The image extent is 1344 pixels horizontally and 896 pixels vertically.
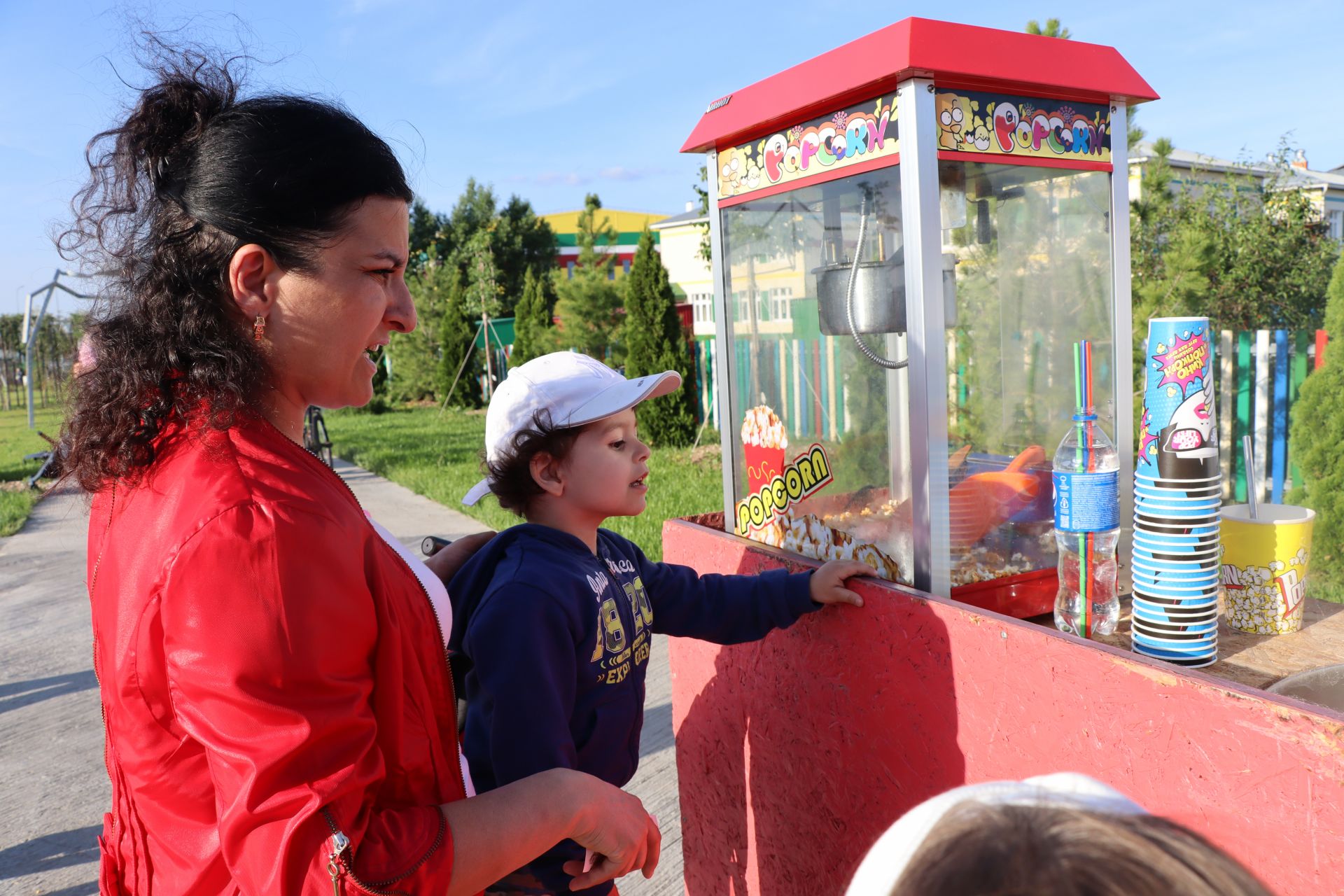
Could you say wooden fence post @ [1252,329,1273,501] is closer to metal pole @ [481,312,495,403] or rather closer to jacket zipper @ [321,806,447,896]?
jacket zipper @ [321,806,447,896]

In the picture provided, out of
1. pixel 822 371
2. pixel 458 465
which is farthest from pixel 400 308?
pixel 458 465

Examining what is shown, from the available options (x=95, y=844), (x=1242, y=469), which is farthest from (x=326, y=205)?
(x=1242, y=469)

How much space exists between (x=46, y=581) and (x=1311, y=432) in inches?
301

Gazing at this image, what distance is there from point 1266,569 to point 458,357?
1871 centimetres

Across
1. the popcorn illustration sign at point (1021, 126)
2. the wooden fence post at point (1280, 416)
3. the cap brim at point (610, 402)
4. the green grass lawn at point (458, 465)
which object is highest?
the popcorn illustration sign at point (1021, 126)

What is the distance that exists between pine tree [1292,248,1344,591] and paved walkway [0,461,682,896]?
3.25 m

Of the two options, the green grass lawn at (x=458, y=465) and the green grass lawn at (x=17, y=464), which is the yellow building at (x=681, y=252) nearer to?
the green grass lawn at (x=458, y=465)

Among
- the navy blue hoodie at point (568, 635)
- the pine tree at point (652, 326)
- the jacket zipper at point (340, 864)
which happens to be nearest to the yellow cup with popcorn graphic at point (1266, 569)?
the navy blue hoodie at point (568, 635)

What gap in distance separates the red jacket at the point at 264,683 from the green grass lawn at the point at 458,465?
1.57m

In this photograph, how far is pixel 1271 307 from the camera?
922 cm

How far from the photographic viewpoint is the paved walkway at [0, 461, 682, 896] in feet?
9.68

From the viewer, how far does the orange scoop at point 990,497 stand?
67.2 inches

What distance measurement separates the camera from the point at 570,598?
4.87 ft

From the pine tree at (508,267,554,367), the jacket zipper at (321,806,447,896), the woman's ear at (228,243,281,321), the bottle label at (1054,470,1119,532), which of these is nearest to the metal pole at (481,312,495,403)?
the pine tree at (508,267,554,367)
